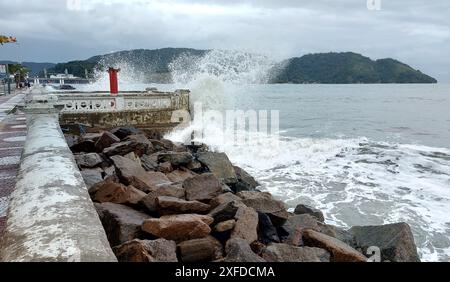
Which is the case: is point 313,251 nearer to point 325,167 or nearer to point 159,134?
point 325,167

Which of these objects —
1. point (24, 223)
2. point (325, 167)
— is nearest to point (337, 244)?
point (24, 223)

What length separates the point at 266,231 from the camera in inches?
194

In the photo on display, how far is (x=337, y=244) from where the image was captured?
4672 mm

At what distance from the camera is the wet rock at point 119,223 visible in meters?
3.95

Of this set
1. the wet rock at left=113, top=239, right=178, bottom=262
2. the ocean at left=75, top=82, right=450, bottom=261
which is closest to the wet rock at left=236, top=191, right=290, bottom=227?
the wet rock at left=113, top=239, right=178, bottom=262

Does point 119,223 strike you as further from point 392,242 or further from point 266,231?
point 392,242

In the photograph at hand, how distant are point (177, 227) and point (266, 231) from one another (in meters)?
1.40

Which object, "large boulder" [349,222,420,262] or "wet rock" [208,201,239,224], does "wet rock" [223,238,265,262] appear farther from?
"large boulder" [349,222,420,262]

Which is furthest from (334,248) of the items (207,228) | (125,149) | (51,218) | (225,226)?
(125,149)

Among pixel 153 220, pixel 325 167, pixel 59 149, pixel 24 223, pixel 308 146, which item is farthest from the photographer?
pixel 308 146

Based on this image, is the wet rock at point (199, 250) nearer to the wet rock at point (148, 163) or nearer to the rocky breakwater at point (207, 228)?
the rocky breakwater at point (207, 228)

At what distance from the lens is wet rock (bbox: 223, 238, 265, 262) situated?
11.8 feet

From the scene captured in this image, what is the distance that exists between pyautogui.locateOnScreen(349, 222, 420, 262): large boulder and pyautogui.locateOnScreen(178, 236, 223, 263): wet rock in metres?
2.78
